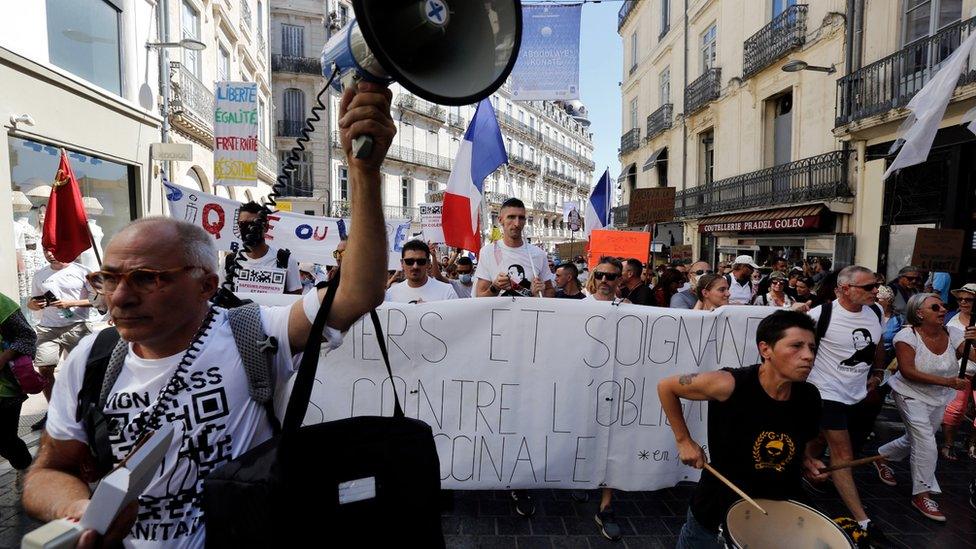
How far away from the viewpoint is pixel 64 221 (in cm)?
492

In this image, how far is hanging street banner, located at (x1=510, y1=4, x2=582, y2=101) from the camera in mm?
8398

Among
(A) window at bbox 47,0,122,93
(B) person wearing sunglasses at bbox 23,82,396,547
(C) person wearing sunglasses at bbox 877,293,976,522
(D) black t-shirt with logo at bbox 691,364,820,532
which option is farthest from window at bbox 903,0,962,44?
(A) window at bbox 47,0,122,93

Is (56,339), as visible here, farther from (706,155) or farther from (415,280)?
(706,155)

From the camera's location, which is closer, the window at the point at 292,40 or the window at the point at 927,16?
the window at the point at 927,16

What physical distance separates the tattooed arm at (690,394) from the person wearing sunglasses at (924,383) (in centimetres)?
262

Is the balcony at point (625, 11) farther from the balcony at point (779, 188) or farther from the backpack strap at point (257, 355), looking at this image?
the backpack strap at point (257, 355)

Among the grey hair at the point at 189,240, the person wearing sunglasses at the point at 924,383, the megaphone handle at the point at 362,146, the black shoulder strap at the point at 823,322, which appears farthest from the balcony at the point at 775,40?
the grey hair at the point at 189,240

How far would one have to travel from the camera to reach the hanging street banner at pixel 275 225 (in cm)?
569

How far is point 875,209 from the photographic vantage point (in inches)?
448

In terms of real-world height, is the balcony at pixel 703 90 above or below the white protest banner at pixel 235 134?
above

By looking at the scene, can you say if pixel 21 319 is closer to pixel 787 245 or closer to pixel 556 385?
pixel 556 385

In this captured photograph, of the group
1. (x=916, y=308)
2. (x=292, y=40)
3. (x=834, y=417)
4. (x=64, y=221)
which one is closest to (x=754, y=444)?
(x=834, y=417)

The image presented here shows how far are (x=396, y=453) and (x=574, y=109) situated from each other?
77.1 metres

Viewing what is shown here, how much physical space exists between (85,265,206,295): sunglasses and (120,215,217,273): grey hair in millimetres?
62
